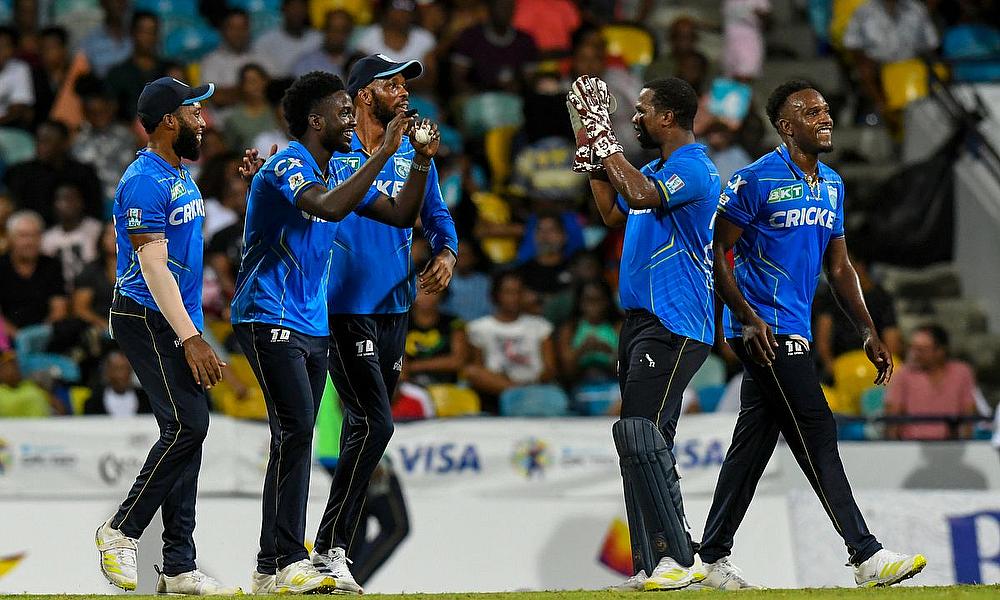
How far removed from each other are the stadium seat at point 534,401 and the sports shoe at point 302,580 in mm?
5069

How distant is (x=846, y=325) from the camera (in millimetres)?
12648

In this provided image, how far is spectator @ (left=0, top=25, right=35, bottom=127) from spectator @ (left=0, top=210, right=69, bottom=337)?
7.00ft

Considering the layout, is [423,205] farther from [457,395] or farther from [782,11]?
[782,11]

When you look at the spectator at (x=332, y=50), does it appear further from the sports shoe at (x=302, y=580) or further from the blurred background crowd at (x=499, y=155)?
the sports shoe at (x=302, y=580)

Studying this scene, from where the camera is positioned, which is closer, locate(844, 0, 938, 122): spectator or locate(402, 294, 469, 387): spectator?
locate(402, 294, 469, 387): spectator

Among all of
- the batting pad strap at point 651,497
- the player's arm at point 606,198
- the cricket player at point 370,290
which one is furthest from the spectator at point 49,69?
the batting pad strap at point 651,497

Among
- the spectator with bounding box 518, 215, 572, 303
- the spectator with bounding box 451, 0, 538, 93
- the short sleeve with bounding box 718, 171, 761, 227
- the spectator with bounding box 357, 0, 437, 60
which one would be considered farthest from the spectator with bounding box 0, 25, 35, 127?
the short sleeve with bounding box 718, 171, 761, 227

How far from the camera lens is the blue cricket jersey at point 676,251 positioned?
692 cm

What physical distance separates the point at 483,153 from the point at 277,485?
812cm

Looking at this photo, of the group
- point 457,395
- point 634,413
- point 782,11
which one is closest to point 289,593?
point 634,413

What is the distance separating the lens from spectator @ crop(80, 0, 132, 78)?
1552cm

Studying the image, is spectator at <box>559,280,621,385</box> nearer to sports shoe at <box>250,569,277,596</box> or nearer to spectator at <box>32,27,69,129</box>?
sports shoe at <box>250,569,277,596</box>

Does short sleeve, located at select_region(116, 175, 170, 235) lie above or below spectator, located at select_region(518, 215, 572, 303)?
above

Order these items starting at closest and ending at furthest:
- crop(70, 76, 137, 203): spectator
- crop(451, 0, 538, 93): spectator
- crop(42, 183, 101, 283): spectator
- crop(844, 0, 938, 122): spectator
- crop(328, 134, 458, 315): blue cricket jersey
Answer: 1. crop(328, 134, 458, 315): blue cricket jersey
2. crop(42, 183, 101, 283): spectator
3. crop(70, 76, 137, 203): spectator
4. crop(451, 0, 538, 93): spectator
5. crop(844, 0, 938, 122): spectator
